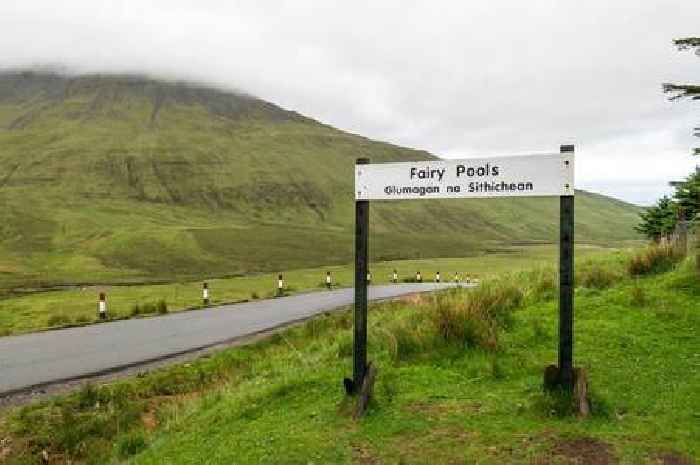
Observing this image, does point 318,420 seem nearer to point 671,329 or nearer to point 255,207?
point 671,329

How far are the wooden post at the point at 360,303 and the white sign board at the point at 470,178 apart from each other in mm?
290

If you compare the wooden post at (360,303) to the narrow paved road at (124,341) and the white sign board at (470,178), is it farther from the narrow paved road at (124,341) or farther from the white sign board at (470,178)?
the narrow paved road at (124,341)

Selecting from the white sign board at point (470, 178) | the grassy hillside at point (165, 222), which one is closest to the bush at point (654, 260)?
the white sign board at point (470, 178)

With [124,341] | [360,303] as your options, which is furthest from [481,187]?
[124,341]

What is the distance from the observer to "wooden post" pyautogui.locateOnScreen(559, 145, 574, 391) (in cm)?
680

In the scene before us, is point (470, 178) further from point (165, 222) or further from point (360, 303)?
point (165, 222)

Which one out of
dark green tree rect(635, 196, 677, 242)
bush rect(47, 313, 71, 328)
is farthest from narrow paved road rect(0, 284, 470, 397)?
dark green tree rect(635, 196, 677, 242)

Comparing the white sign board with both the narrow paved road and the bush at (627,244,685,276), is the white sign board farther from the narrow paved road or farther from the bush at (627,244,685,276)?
the bush at (627,244,685,276)

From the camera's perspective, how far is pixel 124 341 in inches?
667

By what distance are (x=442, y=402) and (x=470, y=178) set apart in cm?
236

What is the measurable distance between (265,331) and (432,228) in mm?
171284

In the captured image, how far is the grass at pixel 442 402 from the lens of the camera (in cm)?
628

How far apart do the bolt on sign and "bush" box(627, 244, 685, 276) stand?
8.59 m

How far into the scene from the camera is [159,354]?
14898 millimetres
